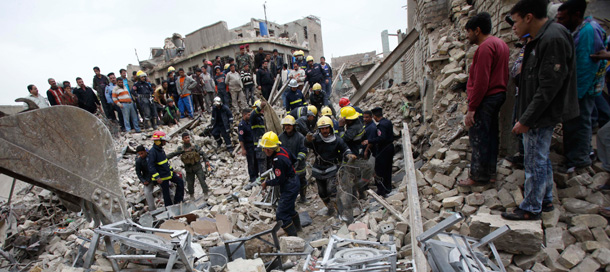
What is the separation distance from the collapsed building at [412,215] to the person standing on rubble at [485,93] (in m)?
0.28

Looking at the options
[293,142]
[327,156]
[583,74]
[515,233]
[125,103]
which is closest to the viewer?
[515,233]

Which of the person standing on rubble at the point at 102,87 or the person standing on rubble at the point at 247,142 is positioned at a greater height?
the person standing on rubble at the point at 102,87

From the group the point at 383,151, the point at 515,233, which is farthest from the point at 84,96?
the point at 515,233

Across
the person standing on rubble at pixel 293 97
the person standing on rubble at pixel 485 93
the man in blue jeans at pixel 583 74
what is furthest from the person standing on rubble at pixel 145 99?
the man in blue jeans at pixel 583 74

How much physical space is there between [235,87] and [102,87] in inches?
173

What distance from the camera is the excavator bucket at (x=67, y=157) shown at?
1.99m

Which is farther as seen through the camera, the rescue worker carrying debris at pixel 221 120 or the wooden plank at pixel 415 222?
the rescue worker carrying debris at pixel 221 120

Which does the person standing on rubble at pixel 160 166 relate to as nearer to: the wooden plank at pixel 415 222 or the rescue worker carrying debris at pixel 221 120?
the rescue worker carrying debris at pixel 221 120

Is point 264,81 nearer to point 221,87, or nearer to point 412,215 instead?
point 221,87

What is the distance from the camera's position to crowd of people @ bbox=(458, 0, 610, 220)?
2.38m

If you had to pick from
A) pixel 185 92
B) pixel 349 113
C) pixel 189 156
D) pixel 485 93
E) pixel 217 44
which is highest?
pixel 217 44

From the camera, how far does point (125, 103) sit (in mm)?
9039

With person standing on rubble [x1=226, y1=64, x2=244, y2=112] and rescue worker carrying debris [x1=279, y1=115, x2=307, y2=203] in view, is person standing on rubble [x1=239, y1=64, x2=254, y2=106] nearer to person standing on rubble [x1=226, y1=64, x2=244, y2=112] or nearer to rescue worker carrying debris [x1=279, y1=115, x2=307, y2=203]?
person standing on rubble [x1=226, y1=64, x2=244, y2=112]

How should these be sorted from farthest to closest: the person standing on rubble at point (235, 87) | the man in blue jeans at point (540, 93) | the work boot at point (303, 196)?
the person standing on rubble at point (235, 87) < the work boot at point (303, 196) < the man in blue jeans at point (540, 93)
